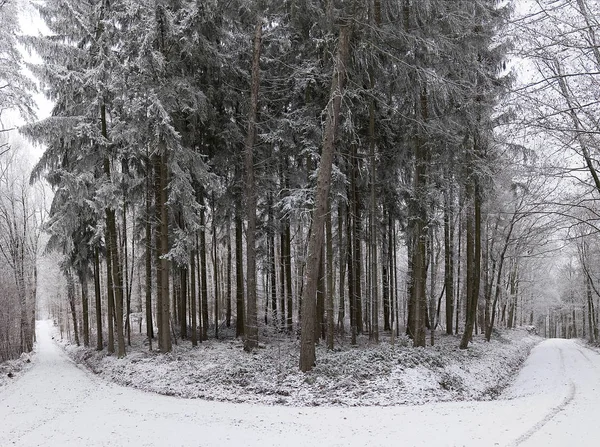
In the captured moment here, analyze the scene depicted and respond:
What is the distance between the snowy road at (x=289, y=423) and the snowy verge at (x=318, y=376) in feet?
2.44

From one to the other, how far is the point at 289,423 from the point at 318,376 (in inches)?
118

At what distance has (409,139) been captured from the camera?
14188mm

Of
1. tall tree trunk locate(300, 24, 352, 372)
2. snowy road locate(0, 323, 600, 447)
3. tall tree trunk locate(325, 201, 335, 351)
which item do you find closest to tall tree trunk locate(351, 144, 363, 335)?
tall tree trunk locate(325, 201, 335, 351)

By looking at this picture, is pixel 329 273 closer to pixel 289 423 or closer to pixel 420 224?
pixel 420 224

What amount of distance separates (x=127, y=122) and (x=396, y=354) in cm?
1198

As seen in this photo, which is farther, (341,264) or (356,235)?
(356,235)

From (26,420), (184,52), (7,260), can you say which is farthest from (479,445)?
(7,260)

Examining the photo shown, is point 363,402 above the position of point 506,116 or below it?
below

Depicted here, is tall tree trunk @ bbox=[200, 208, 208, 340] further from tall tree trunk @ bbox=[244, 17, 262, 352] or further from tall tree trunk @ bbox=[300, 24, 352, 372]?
tall tree trunk @ bbox=[300, 24, 352, 372]

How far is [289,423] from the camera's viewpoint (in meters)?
7.26

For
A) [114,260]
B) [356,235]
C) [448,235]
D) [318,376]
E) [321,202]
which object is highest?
[321,202]

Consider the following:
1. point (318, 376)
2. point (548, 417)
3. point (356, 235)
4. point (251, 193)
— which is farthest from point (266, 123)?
point (548, 417)

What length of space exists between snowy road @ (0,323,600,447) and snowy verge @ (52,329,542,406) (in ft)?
2.44

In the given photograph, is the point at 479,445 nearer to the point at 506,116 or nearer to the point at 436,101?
the point at 506,116
